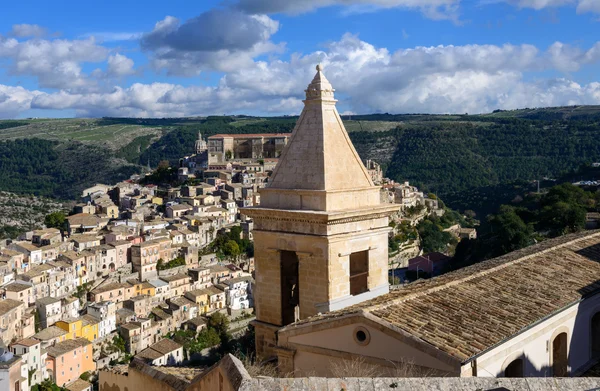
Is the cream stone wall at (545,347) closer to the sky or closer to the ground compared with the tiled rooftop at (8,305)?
closer to the sky

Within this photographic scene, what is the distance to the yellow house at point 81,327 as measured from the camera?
51.9m

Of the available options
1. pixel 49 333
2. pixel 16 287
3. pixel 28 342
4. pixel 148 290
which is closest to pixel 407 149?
pixel 148 290

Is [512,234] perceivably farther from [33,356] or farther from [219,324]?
[33,356]

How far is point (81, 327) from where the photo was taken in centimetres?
5250

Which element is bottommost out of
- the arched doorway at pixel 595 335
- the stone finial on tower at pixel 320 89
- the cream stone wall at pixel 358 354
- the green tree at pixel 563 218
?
the green tree at pixel 563 218

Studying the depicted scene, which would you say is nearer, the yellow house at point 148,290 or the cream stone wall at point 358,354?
the cream stone wall at point 358,354

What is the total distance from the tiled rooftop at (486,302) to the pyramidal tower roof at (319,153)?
65.0 inches

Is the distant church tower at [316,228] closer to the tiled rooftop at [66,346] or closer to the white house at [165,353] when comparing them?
the white house at [165,353]

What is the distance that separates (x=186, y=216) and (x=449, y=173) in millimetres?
52691

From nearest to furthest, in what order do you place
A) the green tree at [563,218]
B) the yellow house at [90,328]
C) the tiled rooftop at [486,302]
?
the tiled rooftop at [486,302] < the green tree at [563,218] < the yellow house at [90,328]

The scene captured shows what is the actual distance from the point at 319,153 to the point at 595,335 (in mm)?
5293

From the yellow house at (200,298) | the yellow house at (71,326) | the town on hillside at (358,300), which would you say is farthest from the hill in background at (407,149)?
the town on hillside at (358,300)

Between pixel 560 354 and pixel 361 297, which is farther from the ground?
pixel 361 297

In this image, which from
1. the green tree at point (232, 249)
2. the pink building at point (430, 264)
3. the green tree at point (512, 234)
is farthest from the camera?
the green tree at point (232, 249)
